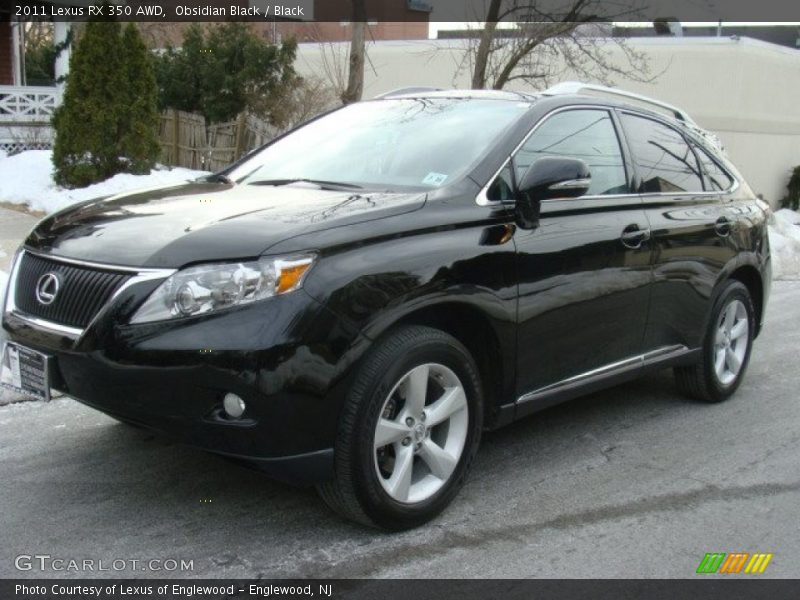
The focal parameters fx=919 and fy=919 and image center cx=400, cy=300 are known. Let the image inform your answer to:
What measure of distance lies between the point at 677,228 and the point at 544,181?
1370mm

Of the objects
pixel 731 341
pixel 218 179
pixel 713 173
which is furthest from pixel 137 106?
pixel 731 341

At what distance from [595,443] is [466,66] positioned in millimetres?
18055

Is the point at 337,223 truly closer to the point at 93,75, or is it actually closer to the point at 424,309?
the point at 424,309

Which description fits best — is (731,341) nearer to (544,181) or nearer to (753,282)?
(753,282)

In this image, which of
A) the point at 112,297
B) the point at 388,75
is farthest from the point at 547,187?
the point at 388,75

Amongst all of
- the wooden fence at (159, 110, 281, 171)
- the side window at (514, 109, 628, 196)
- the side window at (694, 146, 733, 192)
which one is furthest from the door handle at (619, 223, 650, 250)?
the wooden fence at (159, 110, 281, 171)

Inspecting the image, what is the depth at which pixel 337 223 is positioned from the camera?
3537mm

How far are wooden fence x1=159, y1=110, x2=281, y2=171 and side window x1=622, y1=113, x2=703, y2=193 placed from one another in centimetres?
1282

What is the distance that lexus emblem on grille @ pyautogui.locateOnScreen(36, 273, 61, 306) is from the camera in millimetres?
3596

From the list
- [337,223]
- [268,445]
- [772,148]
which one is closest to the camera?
[268,445]

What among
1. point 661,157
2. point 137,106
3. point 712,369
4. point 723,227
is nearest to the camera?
point 661,157

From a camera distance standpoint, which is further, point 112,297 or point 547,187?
point 547,187

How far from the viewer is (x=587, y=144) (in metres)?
4.81

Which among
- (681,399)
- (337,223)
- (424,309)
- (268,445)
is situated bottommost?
(681,399)
